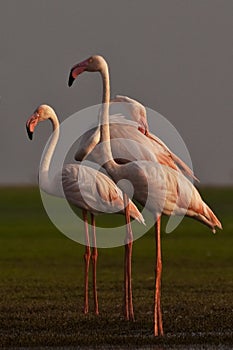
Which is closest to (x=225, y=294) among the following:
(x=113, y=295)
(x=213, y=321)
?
(x=113, y=295)

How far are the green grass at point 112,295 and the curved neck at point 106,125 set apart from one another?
6.06 ft

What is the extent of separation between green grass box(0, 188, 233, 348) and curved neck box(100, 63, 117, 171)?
1.85 metres

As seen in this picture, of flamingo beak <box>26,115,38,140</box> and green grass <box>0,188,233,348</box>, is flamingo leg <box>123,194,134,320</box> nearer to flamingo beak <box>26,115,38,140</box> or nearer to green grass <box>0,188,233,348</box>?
green grass <box>0,188,233,348</box>

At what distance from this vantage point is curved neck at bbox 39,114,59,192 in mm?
14602

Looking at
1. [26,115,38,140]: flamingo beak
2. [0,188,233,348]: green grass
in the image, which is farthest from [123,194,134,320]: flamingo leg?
[26,115,38,140]: flamingo beak

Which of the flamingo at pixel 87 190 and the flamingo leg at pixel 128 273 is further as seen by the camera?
the flamingo at pixel 87 190

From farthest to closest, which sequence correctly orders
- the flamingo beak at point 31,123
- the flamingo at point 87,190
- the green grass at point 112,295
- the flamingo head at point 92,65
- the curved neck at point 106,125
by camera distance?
the flamingo beak at point 31,123, the flamingo at point 87,190, the flamingo head at point 92,65, the curved neck at point 106,125, the green grass at point 112,295

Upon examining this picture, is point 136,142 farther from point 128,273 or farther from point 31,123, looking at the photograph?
point 31,123

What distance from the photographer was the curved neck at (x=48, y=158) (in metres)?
14.6

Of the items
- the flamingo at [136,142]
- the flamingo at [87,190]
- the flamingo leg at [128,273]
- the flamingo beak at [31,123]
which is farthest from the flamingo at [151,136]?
the flamingo beak at [31,123]

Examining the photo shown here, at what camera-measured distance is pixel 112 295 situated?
16.7 m

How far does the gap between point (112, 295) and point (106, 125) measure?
16.5 feet

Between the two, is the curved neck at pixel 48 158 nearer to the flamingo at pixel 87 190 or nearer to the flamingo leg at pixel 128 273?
the flamingo at pixel 87 190

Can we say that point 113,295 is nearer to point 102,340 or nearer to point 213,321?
point 213,321
